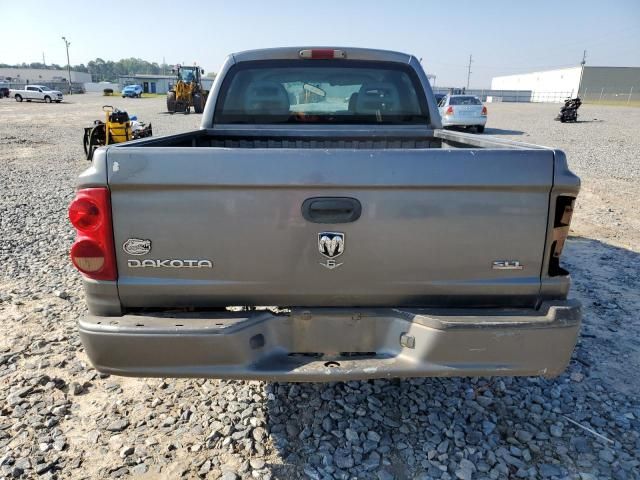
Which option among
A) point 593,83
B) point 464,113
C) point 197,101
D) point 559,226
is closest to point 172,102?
point 197,101

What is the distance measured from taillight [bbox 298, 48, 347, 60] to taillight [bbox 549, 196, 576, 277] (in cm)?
232

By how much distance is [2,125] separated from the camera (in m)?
22.8

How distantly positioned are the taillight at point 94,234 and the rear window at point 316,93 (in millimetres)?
2084

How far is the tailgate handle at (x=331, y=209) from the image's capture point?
2090 millimetres

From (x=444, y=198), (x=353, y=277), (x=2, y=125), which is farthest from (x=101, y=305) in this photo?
(x=2, y=125)

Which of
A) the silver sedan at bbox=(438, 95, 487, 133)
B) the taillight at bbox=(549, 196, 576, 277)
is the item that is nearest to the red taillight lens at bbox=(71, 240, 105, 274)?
the taillight at bbox=(549, 196, 576, 277)

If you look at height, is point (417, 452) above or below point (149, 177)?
below

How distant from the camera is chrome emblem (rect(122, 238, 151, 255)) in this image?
2137 mm

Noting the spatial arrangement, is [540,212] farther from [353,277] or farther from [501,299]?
[353,277]

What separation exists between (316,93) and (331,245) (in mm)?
2433

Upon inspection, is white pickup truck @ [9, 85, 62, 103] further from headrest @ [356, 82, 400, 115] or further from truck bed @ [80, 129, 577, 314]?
truck bed @ [80, 129, 577, 314]

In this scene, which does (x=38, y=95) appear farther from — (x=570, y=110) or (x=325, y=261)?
(x=325, y=261)

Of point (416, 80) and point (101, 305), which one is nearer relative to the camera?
point (101, 305)

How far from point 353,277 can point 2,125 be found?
2659cm
